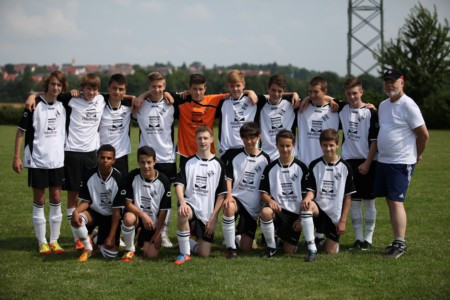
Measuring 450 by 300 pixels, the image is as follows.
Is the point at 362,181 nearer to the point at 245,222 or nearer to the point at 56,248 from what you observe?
the point at 245,222

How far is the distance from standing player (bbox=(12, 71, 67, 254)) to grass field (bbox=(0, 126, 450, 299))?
492mm

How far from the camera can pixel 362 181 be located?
23.4 ft

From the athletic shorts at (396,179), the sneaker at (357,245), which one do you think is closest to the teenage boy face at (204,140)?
the athletic shorts at (396,179)

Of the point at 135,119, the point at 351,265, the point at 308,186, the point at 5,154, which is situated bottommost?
the point at 5,154

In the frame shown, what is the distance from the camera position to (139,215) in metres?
6.52

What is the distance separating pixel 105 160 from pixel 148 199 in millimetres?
708

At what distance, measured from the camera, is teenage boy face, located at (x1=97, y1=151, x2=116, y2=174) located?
261 inches

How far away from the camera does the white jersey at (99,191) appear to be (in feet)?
22.2

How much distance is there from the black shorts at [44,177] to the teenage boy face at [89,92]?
1001 mm

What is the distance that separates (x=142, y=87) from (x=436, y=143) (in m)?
46.8

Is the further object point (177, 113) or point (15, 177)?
point (15, 177)

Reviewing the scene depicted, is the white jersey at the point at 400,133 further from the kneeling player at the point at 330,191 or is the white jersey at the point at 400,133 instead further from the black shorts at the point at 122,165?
the black shorts at the point at 122,165

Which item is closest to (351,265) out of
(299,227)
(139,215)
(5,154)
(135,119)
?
(299,227)

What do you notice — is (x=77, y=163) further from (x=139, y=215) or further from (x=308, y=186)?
(x=308, y=186)
